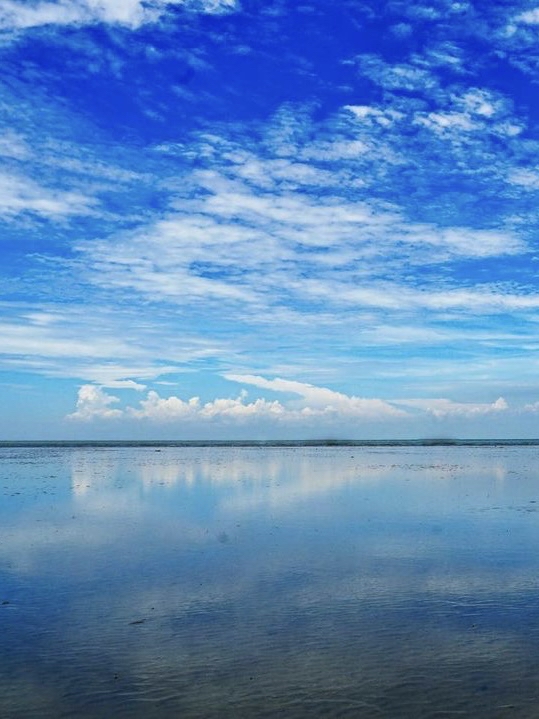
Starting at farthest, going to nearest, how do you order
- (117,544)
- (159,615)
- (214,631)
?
1. (117,544)
2. (159,615)
3. (214,631)

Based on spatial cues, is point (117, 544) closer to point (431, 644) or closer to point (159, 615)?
point (159, 615)

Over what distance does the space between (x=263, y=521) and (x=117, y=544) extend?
6639 millimetres

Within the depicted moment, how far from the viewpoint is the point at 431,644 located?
37.2ft

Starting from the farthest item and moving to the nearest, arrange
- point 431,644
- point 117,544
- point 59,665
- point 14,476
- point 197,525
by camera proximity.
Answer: point 14,476 → point 197,525 → point 117,544 → point 431,644 → point 59,665

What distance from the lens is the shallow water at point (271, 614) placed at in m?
9.38

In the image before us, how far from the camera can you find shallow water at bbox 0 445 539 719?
9.38 m

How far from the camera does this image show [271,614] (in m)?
13.2

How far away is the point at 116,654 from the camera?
1105cm

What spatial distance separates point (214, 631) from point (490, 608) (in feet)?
18.7

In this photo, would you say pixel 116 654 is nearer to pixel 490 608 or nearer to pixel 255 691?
pixel 255 691

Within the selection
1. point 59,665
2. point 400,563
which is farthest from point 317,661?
point 400,563

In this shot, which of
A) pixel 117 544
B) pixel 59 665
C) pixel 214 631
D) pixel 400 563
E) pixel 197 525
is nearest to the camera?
pixel 59 665

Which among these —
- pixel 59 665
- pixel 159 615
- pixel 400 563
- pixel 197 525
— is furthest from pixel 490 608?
pixel 197 525

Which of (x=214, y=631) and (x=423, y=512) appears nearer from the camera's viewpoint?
(x=214, y=631)
